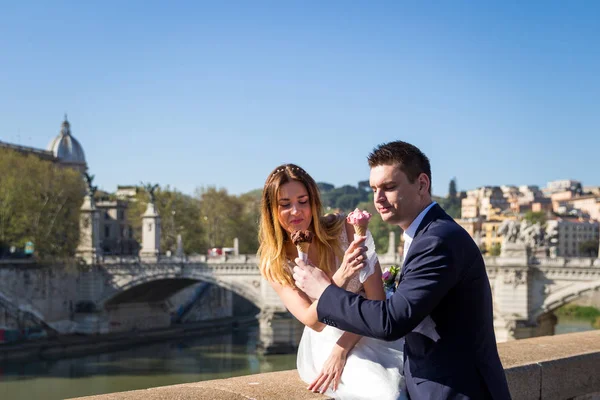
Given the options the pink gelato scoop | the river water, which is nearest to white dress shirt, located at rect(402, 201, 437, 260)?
the pink gelato scoop

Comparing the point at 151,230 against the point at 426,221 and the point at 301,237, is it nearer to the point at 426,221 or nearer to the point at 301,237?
→ the point at 301,237

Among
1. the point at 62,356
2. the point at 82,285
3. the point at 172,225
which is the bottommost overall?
the point at 62,356

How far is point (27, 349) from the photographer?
2648 centimetres

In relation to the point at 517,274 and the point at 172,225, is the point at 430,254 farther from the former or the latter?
the point at 172,225

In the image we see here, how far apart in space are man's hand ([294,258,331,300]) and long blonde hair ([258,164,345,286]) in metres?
0.37

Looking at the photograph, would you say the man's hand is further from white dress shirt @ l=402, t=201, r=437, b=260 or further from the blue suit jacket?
white dress shirt @ l=402, t=201, r=437, b=260

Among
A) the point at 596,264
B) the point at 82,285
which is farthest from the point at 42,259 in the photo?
the point at 596,264

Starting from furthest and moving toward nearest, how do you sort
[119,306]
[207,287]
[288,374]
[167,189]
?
[167,189] < [207,287] < [119,306] < [288,374]

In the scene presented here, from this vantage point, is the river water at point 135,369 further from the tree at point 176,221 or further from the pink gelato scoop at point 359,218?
the pink gelato scoop at point 359,218

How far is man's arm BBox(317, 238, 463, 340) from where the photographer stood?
6.96ft

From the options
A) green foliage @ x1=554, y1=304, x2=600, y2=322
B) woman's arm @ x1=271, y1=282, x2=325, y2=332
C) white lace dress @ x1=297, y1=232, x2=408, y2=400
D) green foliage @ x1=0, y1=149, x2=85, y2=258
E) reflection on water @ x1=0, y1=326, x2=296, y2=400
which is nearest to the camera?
white lace dress @ x1=297, y1=232, x2=408, y2=400

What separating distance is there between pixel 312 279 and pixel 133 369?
2328 centimetres

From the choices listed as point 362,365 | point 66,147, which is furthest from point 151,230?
point 362,365

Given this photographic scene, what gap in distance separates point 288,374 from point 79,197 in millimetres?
32662
